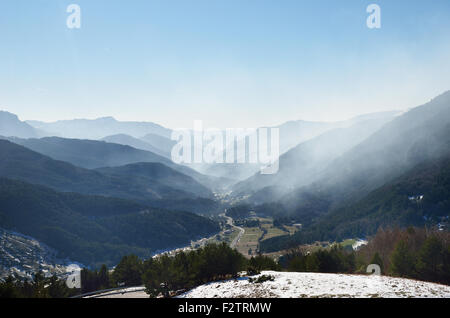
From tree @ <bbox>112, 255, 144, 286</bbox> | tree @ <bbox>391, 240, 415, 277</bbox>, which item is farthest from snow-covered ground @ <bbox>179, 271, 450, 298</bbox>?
tree @ <bbox>112, 255, 144, 286</bbox>

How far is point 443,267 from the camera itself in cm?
8131

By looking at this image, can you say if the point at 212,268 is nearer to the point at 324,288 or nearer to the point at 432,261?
the point at 324,288

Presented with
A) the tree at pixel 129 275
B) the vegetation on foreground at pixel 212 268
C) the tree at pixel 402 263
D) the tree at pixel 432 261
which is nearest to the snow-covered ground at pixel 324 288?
the vegetation on foreground at pixel 212 268

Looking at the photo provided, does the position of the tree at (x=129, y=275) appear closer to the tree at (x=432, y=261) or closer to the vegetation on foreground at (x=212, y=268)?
the vegetation on foreground at (x=212, y=268)

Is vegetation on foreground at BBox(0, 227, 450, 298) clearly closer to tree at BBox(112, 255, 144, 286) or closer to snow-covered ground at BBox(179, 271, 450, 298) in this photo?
tree at BBox(112, 255, 144, 286)

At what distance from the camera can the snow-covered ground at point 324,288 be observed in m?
41.1

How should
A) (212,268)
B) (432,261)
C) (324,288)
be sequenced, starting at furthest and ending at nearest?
(432,261) < (212,268) < (324,288)

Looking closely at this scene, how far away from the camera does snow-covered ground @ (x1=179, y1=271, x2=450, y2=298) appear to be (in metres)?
41.1

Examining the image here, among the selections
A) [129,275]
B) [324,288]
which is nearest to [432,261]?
[324,288]

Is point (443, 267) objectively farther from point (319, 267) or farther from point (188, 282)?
point (188, 282)

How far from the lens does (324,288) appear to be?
45.2m
